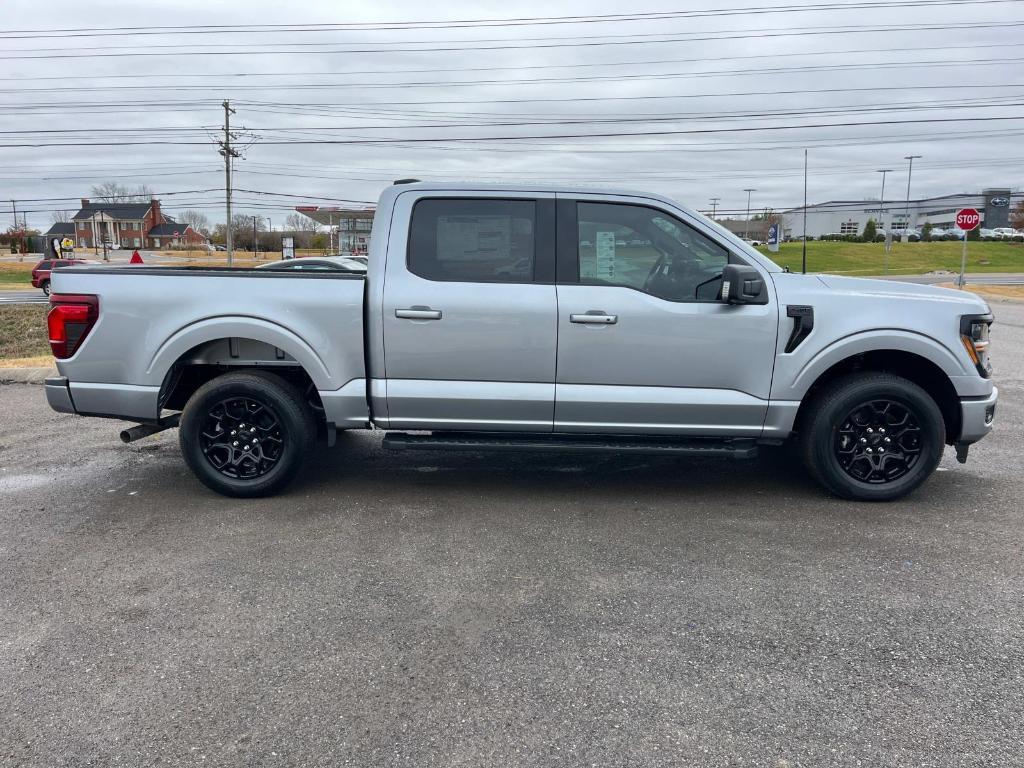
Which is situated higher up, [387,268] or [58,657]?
[387,268]

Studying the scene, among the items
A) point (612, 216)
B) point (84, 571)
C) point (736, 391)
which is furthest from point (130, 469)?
point (736, 391)

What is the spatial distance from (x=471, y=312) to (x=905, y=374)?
2.92 meters

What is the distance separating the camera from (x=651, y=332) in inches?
191

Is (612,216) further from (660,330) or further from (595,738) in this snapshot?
(595,738)

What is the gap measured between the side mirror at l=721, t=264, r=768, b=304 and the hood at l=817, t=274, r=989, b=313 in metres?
0.62

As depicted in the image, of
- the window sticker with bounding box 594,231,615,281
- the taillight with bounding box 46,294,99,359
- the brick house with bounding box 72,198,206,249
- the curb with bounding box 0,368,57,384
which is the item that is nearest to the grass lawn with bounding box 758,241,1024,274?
the curb with bounding box 0,368,57,384

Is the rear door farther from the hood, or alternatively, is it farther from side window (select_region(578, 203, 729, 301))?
the hood

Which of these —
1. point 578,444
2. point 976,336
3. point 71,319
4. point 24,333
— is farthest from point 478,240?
point 24,333

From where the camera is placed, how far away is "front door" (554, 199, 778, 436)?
486 cm

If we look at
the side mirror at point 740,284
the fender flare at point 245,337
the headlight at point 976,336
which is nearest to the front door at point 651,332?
the side mirror at point 740,284

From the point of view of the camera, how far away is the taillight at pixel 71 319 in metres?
4.99

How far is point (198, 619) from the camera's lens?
355 centimetres

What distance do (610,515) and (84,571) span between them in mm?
2984

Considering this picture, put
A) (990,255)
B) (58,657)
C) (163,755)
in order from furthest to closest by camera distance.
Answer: (990,255), (58,657), (163,755)
